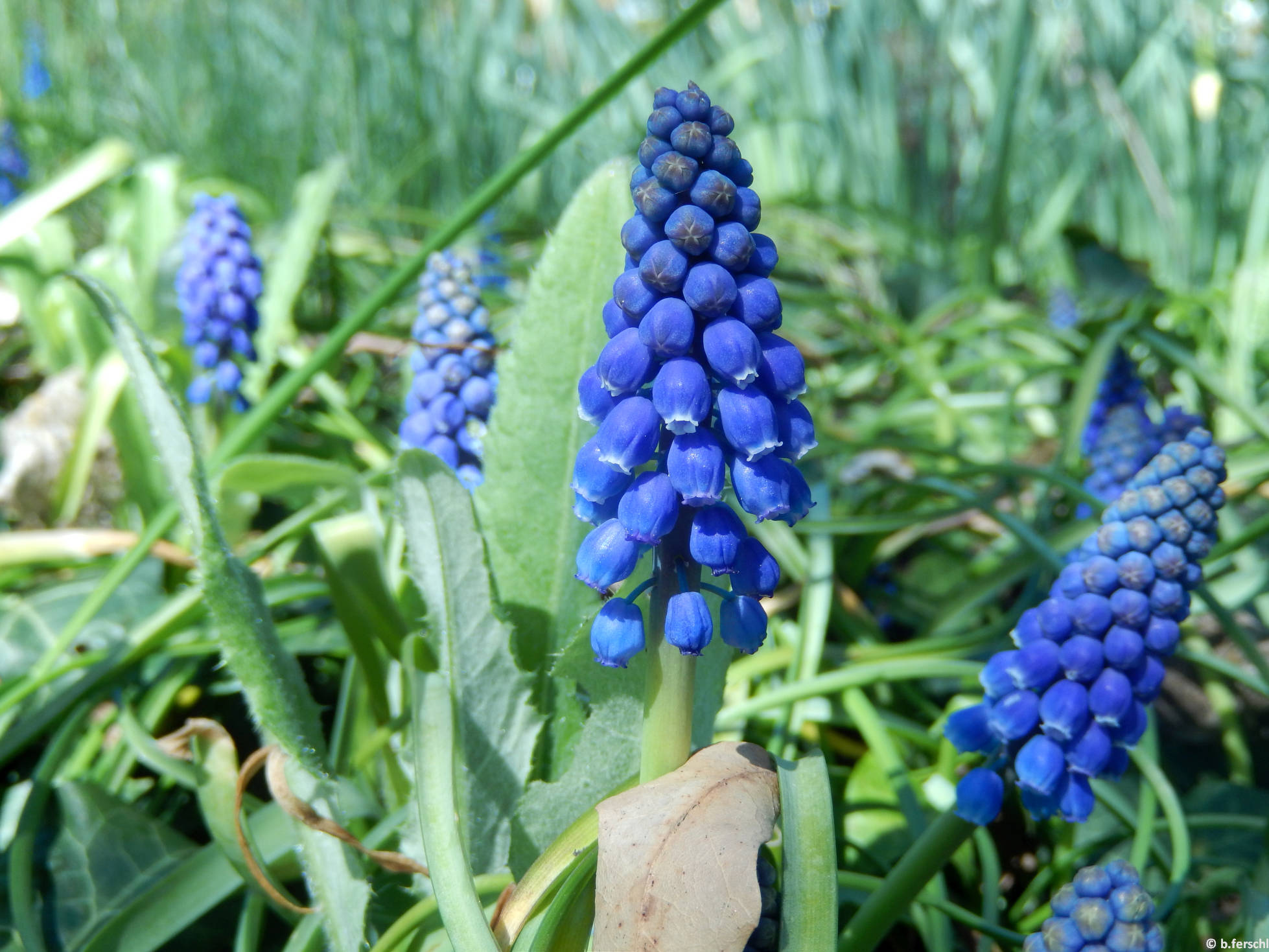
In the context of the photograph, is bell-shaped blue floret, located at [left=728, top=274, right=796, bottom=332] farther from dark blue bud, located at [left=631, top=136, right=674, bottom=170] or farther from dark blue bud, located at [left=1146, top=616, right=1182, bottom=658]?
dark blue bud, located at [left=1146, top=616, right=1182, bottom=658]

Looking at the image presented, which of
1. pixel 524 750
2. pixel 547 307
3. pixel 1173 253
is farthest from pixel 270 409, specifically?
pixel 1173 253

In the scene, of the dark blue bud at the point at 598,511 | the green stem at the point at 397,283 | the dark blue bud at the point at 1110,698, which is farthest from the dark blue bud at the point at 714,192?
the green stem at the point at 397,283

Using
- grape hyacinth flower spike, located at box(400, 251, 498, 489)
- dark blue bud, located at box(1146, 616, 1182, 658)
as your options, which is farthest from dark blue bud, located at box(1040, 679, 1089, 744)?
grape hyacinth flower spike, located at box(400, 251, 498, 489)

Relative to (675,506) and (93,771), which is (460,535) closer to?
(675,506)

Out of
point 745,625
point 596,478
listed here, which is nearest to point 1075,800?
point 745,625

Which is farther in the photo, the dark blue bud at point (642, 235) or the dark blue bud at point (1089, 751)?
the dark blue bud at point (1089, 751)

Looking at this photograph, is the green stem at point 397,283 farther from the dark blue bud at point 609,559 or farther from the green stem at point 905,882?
the green stem at point 905,882

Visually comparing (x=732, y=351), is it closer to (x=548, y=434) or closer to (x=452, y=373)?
(x=548, y=434)
